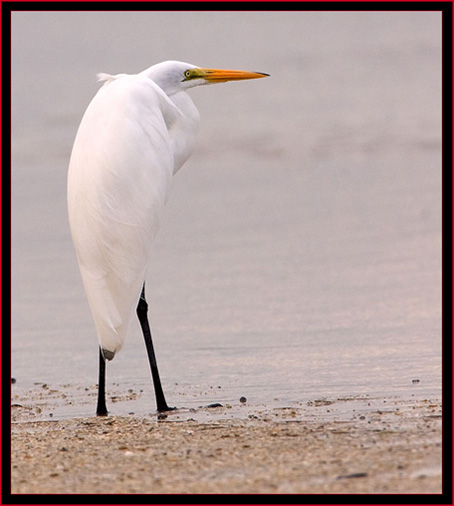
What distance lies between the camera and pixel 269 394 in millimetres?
6211

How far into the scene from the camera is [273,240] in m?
10.2

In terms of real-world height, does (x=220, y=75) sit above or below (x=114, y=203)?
above

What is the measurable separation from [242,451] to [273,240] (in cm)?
553

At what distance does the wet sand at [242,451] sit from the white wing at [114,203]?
66 centimetres

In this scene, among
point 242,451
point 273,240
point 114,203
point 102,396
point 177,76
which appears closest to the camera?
point 242,451

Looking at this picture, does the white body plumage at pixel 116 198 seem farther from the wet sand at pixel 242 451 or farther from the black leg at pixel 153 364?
the wet sand at pixel 242 451

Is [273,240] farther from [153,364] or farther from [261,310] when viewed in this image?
[153,364]

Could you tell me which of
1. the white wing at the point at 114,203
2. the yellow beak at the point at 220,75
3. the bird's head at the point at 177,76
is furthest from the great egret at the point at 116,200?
the yellow beak at the point at 220,75

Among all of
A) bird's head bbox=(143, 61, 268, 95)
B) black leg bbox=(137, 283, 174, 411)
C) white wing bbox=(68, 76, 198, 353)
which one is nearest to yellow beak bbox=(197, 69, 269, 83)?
bird's head bbox=(143, 61, 268, 95)

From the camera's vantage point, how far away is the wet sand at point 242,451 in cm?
418

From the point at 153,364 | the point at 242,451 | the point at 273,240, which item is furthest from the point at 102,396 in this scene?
the point at 273,240

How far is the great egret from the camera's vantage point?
595cm

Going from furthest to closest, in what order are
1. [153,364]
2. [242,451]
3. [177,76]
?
[177,76]
[153,364]
[242,451]

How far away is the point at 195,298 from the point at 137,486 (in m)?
4.30
